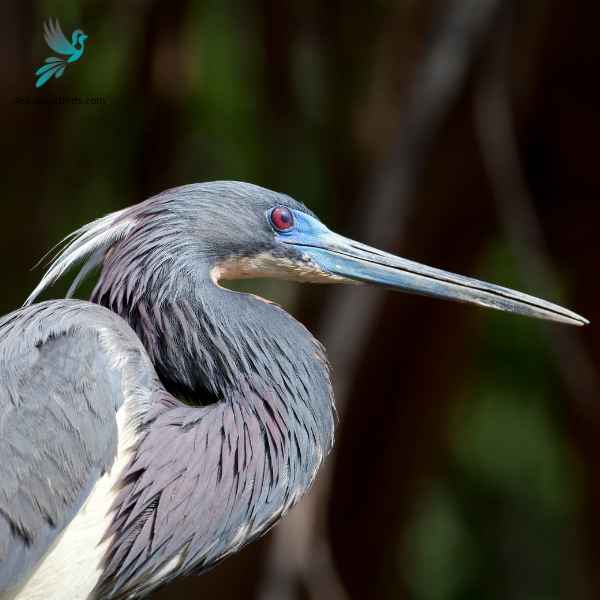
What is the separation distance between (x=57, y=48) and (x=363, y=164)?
1.96 metres

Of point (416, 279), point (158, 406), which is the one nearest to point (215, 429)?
point (158, 406)

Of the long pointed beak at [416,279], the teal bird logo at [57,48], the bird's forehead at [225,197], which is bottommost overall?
the long pointed beak at [416,279]

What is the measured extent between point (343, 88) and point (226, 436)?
152 inches

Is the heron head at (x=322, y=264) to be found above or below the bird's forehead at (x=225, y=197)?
below

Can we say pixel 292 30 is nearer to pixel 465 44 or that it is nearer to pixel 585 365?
pixel 465 44

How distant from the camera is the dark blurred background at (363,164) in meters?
5.50

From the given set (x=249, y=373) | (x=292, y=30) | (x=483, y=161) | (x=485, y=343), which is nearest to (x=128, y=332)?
(x=249, y=373)

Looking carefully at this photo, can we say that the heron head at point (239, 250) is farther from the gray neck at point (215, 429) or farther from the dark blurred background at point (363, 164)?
the dark blurred background at point (363, 164)

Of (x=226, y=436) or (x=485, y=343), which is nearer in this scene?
(x=226, y=436)

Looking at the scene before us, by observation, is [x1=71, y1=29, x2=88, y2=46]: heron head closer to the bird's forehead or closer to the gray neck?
the bird's forehead

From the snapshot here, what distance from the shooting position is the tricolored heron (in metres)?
2.91

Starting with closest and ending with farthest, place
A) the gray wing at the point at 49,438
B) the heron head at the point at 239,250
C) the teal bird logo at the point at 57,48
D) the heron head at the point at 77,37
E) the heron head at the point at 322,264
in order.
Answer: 1. the gray wing at the point at 49,438
2. the heron head at the point at 239,250
3. the heron head at the point at 322,264
4. the teal bird logo at the point at 57,48
5. the heron head at the point at 77,37

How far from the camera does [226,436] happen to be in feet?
9.96

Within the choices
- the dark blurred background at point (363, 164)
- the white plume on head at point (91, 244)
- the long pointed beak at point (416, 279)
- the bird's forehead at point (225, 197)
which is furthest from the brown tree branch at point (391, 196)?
the white plume on head at point (91, 244)
